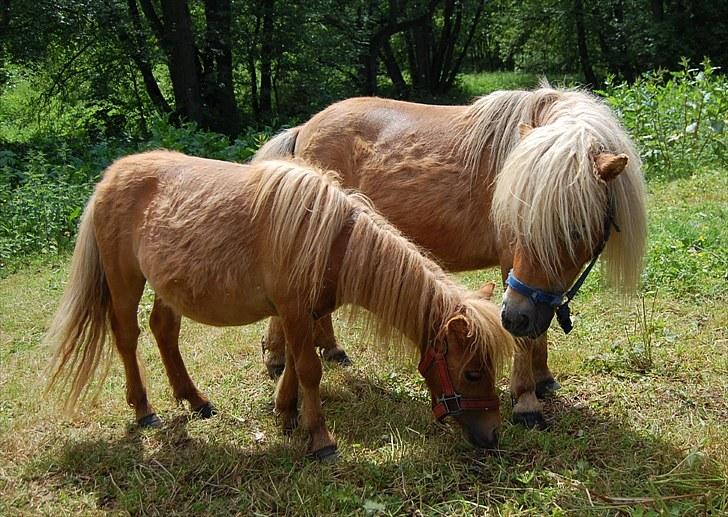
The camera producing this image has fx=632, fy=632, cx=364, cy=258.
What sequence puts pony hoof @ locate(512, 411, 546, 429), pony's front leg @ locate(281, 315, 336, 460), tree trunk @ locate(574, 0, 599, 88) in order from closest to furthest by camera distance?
pony's front leg @ locate(281, 315, 336, 460) < pony hoof @ locate(512, 411, 546, 429) < tree trunk @ locate(574, 0, 599, 88)

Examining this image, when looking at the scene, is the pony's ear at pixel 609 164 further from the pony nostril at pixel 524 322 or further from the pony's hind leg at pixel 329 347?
the pony's hind leg at pixel 329 347

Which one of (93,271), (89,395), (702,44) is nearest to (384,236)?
(93,271)

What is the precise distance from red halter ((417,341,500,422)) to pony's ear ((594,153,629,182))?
1.02m

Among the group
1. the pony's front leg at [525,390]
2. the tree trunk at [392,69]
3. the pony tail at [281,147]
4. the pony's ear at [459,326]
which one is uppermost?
the tree trunk at [392,69]

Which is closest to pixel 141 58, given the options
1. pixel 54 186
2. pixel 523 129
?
pixel 54 186

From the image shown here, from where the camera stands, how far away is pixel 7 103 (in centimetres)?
1537

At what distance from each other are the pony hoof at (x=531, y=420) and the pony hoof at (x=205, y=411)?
1.75m

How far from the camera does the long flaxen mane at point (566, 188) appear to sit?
2730mm

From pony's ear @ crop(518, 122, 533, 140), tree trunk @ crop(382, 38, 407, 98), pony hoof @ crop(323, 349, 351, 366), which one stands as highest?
tree trunk @ crop(382, 38, 407, 98)

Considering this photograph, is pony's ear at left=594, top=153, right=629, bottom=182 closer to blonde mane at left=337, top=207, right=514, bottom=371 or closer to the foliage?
blonde mane at left=337, top=207, right=514, bottom=371

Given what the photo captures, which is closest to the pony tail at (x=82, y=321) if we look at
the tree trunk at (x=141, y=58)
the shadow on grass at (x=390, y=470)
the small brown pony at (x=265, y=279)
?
the small brown pony at (x=265, y=279)

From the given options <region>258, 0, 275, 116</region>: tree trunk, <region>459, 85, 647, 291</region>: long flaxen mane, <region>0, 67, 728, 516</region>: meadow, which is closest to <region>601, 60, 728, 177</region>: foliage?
<region>0, 67, 728, 516</region>: meadow

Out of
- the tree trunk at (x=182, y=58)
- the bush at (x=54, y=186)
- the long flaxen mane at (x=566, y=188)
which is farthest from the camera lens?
the tree trunk at (x=182, y=58)

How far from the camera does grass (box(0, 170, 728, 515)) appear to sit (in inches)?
110
